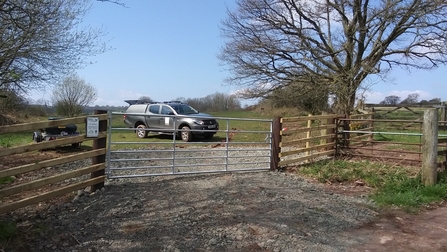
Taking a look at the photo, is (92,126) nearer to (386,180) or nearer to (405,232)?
(405,232)

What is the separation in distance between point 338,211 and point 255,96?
576 inches

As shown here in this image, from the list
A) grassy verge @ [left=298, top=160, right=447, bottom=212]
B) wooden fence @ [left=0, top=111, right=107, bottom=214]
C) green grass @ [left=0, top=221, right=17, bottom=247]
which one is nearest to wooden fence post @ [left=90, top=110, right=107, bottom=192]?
wooden fence @ [left=0, top=111, right=107, bottom=214]

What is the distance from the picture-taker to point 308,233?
14.6ft

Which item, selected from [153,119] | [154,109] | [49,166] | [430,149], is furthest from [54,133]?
[430,149]

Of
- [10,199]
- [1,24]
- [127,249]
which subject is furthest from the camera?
[1,24]

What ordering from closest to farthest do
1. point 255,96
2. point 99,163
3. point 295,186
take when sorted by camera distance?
point 99,163 < point 295,186 < point 255,96

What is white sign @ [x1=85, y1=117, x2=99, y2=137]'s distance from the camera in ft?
18.0

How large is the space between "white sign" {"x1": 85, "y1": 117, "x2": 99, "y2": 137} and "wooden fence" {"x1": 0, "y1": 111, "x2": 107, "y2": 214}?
5cm

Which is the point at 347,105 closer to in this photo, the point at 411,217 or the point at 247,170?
the point at 247,170

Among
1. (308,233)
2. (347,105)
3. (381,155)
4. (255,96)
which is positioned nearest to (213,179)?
(308,233)

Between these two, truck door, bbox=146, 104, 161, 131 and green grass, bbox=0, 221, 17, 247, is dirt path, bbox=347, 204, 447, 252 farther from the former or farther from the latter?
truck door, bbox=146, 104, 161, 131

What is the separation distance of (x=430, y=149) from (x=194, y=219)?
17.2ft

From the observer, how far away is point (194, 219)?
465 centimetres

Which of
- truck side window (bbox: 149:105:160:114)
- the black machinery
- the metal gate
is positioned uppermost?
truck side window (bbox: 149:105:160:114)
